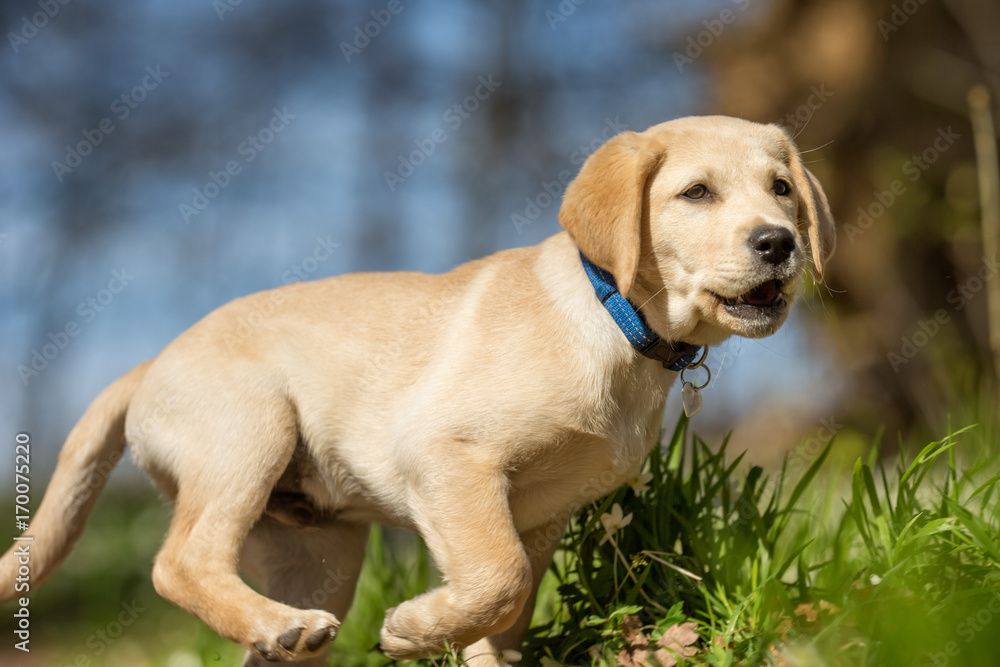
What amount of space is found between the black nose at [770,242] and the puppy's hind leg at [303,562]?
2289 millimetres

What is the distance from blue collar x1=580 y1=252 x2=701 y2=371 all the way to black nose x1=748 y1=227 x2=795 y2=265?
50 centimetres

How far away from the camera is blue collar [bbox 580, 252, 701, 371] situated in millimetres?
3025

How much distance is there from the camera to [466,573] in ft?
9.30

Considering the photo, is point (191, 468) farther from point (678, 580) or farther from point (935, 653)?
point (935, 653)

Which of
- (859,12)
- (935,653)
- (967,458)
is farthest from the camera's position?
(859,12)

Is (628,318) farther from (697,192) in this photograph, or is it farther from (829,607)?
(829,607)

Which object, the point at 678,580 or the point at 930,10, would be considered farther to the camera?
the point at 930,10

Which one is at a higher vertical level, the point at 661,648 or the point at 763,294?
the point at 763,294

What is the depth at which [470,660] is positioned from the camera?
3.28 metres

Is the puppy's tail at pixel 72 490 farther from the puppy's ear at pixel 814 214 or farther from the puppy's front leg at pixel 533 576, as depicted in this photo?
the puppy's ear at pixel 814 214

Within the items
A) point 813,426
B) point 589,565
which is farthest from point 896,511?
point 813,426

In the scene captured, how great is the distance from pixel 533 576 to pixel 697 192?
5.44 feet

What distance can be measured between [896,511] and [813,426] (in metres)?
6.33

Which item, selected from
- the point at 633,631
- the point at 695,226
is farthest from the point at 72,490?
the point at 695,226
